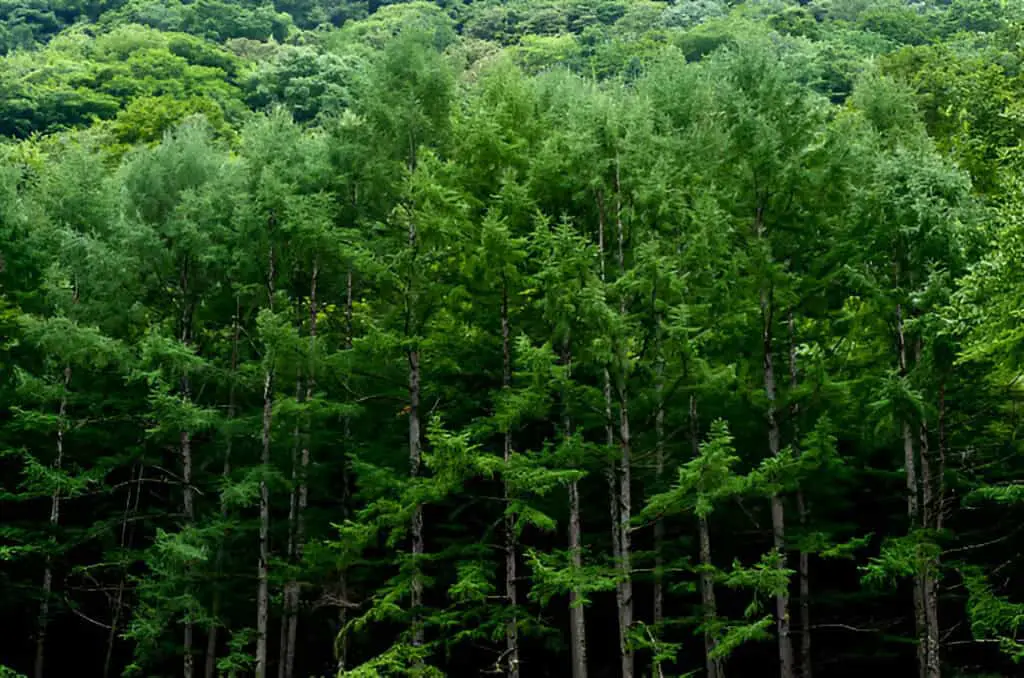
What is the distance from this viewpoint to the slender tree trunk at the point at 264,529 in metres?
17.2

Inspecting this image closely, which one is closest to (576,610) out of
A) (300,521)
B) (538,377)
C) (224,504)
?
(538,377)

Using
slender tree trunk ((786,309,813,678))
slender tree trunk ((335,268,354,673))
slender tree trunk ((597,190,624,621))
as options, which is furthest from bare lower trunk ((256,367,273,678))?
slender tree trunk ((786,309,813,678))

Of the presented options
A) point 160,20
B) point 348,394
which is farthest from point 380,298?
point 160,20

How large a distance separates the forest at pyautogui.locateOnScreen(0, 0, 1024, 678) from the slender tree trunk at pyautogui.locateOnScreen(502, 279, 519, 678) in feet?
0.26

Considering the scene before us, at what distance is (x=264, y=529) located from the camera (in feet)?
58.0

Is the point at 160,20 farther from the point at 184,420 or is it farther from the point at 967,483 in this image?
the point at 967,483

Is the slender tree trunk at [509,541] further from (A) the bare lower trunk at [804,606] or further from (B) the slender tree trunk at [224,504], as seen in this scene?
(B) the slender tree trunk at [224,504]

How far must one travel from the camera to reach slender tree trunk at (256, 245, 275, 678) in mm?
17156

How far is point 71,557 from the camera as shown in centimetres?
2312

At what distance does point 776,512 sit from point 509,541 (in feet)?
14.7

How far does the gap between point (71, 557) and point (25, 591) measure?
298cm

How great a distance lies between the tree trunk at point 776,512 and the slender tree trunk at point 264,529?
8669 mm

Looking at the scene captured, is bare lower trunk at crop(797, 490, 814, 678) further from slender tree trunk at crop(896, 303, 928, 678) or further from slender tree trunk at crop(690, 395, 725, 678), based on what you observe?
slender tree trunk at crop(896, 303, 928, 678)

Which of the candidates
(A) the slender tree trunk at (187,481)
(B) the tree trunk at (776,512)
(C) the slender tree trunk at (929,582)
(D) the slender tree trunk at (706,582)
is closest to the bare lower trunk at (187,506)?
(A) the slender tree trunk at (187,481)
